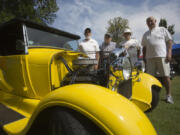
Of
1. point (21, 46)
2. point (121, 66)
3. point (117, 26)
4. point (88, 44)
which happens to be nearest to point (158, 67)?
point (88, 44)

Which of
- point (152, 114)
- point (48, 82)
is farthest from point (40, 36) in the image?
point (152, 114)

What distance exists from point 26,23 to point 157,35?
9.47ft

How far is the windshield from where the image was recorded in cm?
198

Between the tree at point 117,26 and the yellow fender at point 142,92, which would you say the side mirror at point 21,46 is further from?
the tree at point 117,26

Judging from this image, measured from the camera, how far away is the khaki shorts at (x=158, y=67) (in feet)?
9.80

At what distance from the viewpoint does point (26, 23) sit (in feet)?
6.36

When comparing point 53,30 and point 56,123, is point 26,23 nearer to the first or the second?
point 53,30

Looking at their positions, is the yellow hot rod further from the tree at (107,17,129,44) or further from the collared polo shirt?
the tree at (107,17,129,44)

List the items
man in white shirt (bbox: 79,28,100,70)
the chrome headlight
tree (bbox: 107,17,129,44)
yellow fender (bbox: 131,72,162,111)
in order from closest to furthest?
1. the chrome headlight
2. yellow fender (bbox: 131,72,162,111)
3. man in white shirt (bbox: 79,28,100,70)
4. tree (bbox: 107,17,129,44)

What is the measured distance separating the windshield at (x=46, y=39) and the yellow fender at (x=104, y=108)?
1.24 m

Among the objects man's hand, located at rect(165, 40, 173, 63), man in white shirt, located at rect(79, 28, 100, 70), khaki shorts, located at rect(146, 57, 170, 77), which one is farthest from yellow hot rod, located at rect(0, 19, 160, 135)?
man's hand, located at rect(165, 40, 173, 63)

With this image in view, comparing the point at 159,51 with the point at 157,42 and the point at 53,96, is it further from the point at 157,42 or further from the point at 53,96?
the point at 53,96

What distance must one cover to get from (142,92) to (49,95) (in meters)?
1.65

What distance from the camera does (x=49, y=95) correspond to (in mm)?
1135
